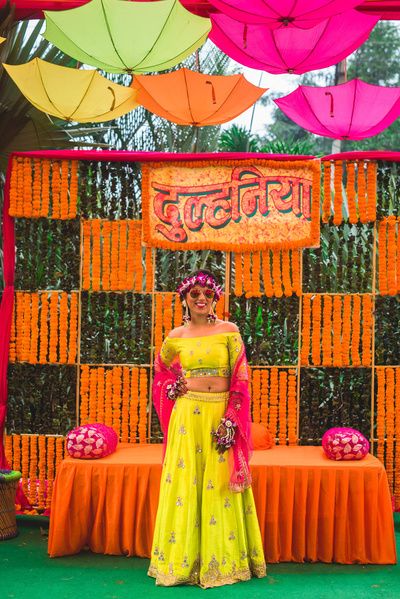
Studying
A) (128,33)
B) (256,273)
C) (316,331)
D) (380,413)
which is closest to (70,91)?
(128,33)

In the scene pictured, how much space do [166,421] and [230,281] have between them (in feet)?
4.91

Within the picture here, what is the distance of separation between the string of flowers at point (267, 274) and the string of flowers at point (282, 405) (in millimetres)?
535

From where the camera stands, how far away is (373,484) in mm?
5184

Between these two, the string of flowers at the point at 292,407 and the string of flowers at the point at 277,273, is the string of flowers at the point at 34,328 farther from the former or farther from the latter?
the string of flowers at the point at 292,407

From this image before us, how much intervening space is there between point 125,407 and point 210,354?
1595 millimetres

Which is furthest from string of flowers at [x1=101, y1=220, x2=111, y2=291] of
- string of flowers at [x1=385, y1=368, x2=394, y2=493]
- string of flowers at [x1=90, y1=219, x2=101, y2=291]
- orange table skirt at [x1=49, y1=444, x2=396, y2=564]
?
string of flowers at [x1=385, y1=368, x2=394, y2=493]

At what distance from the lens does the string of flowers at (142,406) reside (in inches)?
239

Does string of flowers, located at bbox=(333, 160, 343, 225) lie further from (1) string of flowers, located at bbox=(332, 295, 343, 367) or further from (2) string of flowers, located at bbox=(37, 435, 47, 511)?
(2) string of flowers, located at bbox=(37, 435, 47, 511)

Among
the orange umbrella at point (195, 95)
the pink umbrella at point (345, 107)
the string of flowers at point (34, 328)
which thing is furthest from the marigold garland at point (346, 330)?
the string of flowers at point (34, 328)

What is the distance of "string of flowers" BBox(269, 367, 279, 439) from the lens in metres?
6.03

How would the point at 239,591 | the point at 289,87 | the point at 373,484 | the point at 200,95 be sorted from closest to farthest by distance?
the point at 239,591
the point at 373,484
the point at 200,95
the point at 289,87

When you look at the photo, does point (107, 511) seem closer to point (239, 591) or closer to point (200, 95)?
point (239, 591)

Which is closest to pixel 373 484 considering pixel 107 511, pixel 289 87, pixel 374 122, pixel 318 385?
pixel 318 385

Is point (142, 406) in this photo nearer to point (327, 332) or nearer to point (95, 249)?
point (95, 249)
